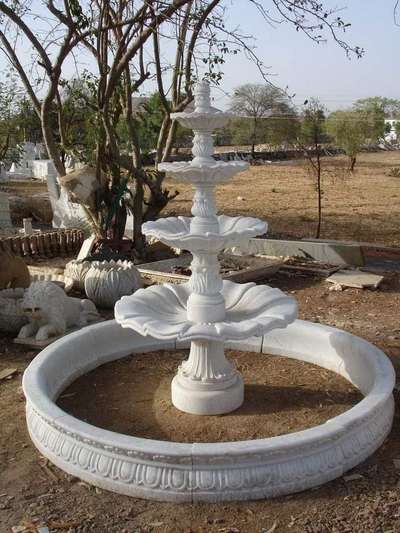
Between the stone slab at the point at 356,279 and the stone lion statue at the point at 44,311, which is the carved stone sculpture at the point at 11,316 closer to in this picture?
the stone lion statue at the point at 44,311

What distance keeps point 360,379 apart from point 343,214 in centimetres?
1179

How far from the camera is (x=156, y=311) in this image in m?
4.54

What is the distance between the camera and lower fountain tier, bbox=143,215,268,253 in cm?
394

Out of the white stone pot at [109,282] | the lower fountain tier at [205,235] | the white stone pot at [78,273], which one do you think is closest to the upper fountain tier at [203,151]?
the lower fountain tier at [205,235]

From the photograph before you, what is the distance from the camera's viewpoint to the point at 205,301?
4.33 meters

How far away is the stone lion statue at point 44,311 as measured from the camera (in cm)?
623

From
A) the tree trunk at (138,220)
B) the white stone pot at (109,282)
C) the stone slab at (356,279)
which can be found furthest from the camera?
the tree trunk at (138,220)

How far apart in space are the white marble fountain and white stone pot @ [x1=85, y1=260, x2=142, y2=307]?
7.12ft

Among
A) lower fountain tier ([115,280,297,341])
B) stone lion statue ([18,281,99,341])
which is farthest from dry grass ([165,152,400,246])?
lower fountain tier ([115,280,297,341])

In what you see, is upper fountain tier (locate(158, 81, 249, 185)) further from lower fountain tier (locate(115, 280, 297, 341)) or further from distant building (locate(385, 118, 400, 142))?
distant building (locate(385, 118, 400, 142))

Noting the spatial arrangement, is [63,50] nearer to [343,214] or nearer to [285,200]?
[343,214]

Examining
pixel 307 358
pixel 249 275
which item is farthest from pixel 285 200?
pixel 307 358

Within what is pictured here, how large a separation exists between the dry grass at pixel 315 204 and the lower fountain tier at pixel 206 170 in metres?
8.96

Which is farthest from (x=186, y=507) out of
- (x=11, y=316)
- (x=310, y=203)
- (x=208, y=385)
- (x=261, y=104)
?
(x=261, y=104)
